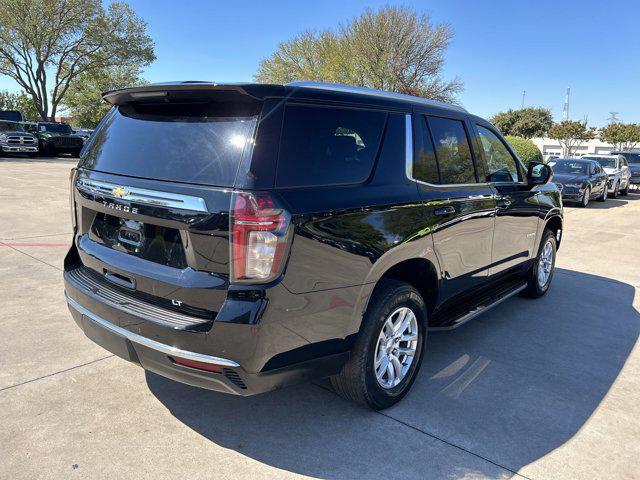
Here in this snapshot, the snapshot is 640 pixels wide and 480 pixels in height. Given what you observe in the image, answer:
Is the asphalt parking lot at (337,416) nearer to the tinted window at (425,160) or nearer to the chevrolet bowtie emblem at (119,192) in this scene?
the chevrolet bowtie emblem at (119,192)

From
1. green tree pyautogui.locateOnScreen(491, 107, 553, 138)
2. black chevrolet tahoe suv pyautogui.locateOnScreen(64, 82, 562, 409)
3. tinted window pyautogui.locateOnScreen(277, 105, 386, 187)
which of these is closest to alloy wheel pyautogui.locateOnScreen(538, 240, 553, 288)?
black chevrolet tahoe suv pyautogui.locateOnScreen(64, 82, 562, 409)

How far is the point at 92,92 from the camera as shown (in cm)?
6003

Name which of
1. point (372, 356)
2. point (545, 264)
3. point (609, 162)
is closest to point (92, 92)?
point (609, 162)

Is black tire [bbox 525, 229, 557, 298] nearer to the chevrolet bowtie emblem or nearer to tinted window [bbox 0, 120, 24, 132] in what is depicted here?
the chevrolet bowtie emblem

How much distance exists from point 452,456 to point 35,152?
29.9 metres

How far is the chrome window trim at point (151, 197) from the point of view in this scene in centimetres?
243

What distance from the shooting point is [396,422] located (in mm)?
3127

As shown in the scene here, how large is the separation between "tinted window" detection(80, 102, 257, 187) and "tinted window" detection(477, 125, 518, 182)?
2648mm

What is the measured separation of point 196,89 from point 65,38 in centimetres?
4257

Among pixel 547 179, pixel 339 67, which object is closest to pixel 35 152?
pixel 339 67

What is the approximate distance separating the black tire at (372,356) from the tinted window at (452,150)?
0.99m

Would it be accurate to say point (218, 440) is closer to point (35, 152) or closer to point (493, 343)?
point (493, 343)

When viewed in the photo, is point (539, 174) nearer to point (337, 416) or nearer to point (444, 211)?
point (444, 211)

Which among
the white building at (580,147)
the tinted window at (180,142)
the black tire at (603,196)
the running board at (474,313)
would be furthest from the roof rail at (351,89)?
the white building at (580,147)
